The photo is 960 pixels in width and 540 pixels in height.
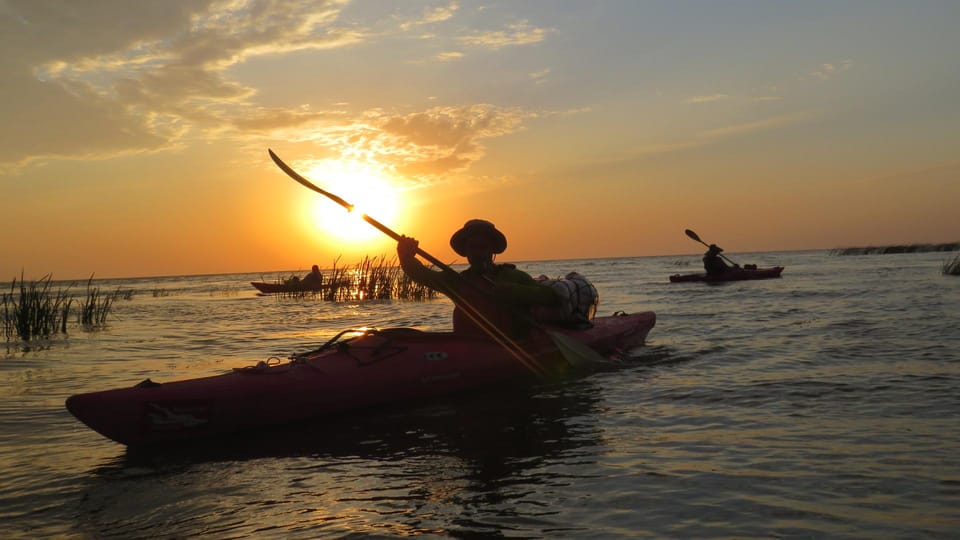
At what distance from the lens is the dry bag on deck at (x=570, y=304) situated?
7266mm

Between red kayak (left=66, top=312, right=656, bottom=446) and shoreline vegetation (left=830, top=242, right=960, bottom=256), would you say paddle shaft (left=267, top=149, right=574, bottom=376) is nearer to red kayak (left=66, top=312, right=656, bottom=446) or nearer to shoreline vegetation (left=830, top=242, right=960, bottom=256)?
red kayak (left=66, top=312, right=656, bottom=446)

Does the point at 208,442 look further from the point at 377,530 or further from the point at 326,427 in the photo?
the point at 377,530

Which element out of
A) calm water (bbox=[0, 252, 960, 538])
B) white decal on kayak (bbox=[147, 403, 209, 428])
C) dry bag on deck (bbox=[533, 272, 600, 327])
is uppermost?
dry bag on deck (bbox=[533, 272, 600, 327])

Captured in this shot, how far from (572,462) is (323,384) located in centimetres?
224

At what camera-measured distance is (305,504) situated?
348 cm

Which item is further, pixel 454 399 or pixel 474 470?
pixel 454 399

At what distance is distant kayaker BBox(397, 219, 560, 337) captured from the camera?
6.43 metres

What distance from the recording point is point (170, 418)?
4645mm

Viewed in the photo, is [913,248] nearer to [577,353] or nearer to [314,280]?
[314,280]

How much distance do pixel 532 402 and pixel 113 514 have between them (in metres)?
3.57

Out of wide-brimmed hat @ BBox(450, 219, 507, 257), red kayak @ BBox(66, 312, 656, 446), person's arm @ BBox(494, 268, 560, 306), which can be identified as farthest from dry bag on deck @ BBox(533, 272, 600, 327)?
wide-brimmed hat @ BBox(450, 219, 507, 257)

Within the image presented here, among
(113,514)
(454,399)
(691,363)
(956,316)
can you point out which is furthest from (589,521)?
(956,316)

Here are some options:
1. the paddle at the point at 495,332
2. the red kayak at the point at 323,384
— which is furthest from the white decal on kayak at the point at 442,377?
the paddle at the point at 495,332

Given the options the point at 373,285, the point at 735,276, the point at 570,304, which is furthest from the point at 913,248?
the point at 570,304
